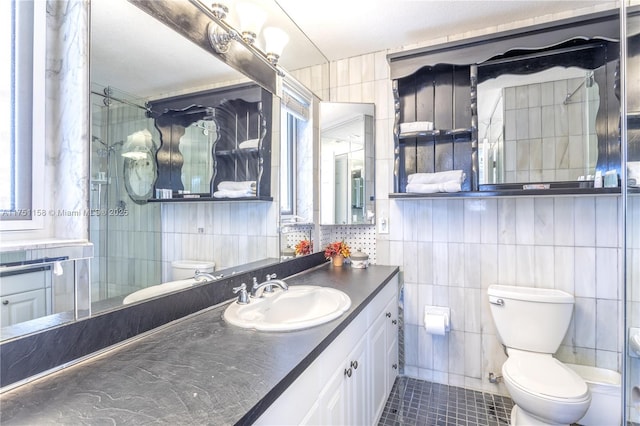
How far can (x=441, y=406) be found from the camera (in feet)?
6.63

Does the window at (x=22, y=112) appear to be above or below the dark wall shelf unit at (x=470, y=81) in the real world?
below

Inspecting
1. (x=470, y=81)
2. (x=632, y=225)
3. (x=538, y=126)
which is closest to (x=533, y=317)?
(x=632, y=225)

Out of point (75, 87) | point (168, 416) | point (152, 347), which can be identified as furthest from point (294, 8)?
point (168, 416)

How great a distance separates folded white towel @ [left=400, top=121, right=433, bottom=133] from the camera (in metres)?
2.12

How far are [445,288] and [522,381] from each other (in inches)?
29.3

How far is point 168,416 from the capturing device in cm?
67

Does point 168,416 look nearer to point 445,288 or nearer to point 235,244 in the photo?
point 235,244

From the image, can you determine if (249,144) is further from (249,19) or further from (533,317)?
(533,317)

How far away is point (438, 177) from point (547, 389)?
49.3 inches

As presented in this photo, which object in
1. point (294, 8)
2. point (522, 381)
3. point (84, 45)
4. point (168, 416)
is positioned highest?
point (294, 8)

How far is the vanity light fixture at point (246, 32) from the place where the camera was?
4.69ft

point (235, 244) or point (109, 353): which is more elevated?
point (235, 244)

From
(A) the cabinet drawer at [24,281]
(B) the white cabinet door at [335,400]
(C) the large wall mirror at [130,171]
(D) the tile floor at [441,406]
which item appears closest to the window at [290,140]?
(C) the large wall mirror at [130,171]

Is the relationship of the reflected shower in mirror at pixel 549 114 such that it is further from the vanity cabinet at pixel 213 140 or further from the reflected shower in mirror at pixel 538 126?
the vanity cabinet at pixel 213 140
